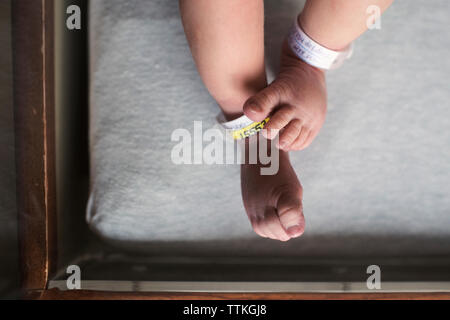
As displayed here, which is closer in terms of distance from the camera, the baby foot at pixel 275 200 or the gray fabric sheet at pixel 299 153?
the baby foot at pixel 275 200

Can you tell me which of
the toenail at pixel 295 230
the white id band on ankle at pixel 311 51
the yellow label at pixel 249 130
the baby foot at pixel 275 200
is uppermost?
the white id band on ankle at pixel 311 51

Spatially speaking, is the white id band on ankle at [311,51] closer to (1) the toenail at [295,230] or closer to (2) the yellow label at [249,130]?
(2) the yellow label at [249,130]

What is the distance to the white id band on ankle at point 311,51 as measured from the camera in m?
0.50

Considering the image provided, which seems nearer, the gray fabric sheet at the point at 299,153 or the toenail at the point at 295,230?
the toenail at the point at 295,230

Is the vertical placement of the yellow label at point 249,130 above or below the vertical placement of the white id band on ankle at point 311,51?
below

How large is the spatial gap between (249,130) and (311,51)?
0.14 metres

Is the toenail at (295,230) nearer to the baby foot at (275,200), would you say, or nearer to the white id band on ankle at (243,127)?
the baby foot at (275,200)

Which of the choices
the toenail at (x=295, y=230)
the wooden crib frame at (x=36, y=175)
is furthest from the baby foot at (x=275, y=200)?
the wooden crib frame at (x=36, y=175)

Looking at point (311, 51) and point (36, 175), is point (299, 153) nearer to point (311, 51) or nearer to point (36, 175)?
point (311, 51)

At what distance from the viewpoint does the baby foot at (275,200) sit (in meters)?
0.45

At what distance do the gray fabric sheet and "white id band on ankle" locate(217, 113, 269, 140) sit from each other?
47mm

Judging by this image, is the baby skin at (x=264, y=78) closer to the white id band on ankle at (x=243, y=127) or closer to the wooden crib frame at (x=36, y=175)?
the white id band on ankle at (x=243, y=127)
